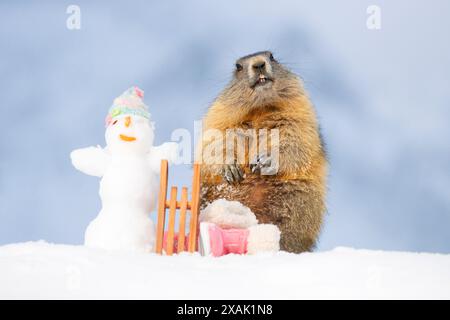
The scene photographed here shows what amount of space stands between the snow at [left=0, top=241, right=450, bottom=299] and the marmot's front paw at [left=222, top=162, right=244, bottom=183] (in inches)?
52.8

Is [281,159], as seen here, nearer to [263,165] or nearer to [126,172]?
[263,165]

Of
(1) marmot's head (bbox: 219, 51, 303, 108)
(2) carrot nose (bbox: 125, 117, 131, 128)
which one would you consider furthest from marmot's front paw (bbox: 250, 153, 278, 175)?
(2) carrot nose (bbox: 125, 117, 131, 128)

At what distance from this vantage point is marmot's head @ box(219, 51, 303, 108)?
18.0 ft

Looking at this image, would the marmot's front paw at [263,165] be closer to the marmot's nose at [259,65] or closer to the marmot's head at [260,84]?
the marmot's head at [260,84]

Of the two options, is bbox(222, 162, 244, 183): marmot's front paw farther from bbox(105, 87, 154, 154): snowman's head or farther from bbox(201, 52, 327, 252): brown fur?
bbox(105, 87, 154, 154): snowman's head

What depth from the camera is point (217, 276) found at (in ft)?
10.8

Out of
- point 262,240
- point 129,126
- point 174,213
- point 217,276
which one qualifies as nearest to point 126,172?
point 129,126

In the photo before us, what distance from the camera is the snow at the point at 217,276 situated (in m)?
2.95

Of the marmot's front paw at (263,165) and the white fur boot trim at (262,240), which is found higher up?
the marmot's front paw at (263,165)

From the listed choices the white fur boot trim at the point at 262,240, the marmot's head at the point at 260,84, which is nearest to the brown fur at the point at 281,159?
the marmot's head at the point at 260,84

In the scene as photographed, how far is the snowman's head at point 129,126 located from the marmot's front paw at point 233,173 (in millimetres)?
724

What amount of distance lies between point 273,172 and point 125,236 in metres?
1.41

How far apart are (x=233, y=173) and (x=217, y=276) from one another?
1.81m

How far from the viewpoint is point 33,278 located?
10.1 ft
